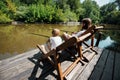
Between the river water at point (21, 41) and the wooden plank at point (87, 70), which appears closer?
the wooden plank at point (87, 70)

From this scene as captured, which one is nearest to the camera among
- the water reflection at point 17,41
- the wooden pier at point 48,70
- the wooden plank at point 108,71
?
the wooden pier at point 48,70

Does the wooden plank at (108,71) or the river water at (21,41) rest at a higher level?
the wooden plank at (108,71)

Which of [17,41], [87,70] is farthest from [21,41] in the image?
[87,70]

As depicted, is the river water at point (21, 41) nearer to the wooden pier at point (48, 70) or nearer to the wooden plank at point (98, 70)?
the wooden pier at point (48, 70)

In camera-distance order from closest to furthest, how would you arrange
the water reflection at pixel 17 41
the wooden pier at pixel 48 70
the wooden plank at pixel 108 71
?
the wooden pier at pixel 48 70 → the wooden plank at pixel 108 71 → the water reflection at pixel 17 41

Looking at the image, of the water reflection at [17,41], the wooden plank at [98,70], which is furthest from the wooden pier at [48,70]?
the water reflection at [17,41]

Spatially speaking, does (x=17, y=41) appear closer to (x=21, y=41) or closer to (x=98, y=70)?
(x=21, y=41)

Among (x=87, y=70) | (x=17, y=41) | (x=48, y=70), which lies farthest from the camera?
(x=17, y=41)

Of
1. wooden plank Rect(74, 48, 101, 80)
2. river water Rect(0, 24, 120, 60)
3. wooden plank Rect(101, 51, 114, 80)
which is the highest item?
wooden plank Rect(74, 48, 101, 80)

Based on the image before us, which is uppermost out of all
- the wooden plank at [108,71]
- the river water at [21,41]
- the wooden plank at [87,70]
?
the wooden plank at [87,70]

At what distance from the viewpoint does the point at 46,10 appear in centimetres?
2900

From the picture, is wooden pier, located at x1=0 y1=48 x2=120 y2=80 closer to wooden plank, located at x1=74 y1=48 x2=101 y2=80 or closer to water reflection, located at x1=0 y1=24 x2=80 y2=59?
wooden plank, located at x1=74 y1=48 x2=101 y2=80

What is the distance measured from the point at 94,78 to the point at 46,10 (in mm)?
27009

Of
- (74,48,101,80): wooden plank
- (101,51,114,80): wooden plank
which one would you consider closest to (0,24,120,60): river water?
(74,48,101,80): wooden plank
